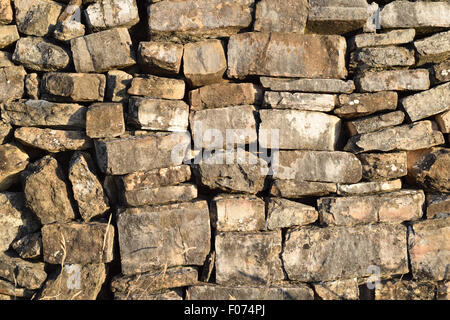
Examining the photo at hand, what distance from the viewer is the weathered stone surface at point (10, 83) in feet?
9.58

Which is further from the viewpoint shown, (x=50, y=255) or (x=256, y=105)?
(x=256, y=105)

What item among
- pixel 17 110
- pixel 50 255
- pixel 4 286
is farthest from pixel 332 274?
pixel 17 110

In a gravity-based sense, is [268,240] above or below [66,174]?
below

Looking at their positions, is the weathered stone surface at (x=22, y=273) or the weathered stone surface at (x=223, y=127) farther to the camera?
the weathered stone surface at (x=223, y=127)

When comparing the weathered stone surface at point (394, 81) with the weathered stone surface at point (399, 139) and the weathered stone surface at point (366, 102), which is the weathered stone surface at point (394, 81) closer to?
the weathered stone surface at point (366, 102)

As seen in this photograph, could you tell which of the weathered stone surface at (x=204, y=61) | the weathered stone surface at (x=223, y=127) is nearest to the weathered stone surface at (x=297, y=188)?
the weathered stone surface at (x=223, y=127)

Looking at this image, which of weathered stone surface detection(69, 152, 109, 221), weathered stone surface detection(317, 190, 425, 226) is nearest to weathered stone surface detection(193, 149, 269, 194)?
weathered stone surface detection(317, 190, 425, 226)

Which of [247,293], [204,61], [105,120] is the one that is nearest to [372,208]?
[247,293]

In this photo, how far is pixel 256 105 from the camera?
3008 millimetres

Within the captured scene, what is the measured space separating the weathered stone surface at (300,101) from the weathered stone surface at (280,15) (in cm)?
52

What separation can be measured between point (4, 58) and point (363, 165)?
116 inches

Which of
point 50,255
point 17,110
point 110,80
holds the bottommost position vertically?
point 50,255

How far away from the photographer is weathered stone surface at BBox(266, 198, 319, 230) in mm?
2889

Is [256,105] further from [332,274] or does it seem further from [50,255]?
[50,255]
